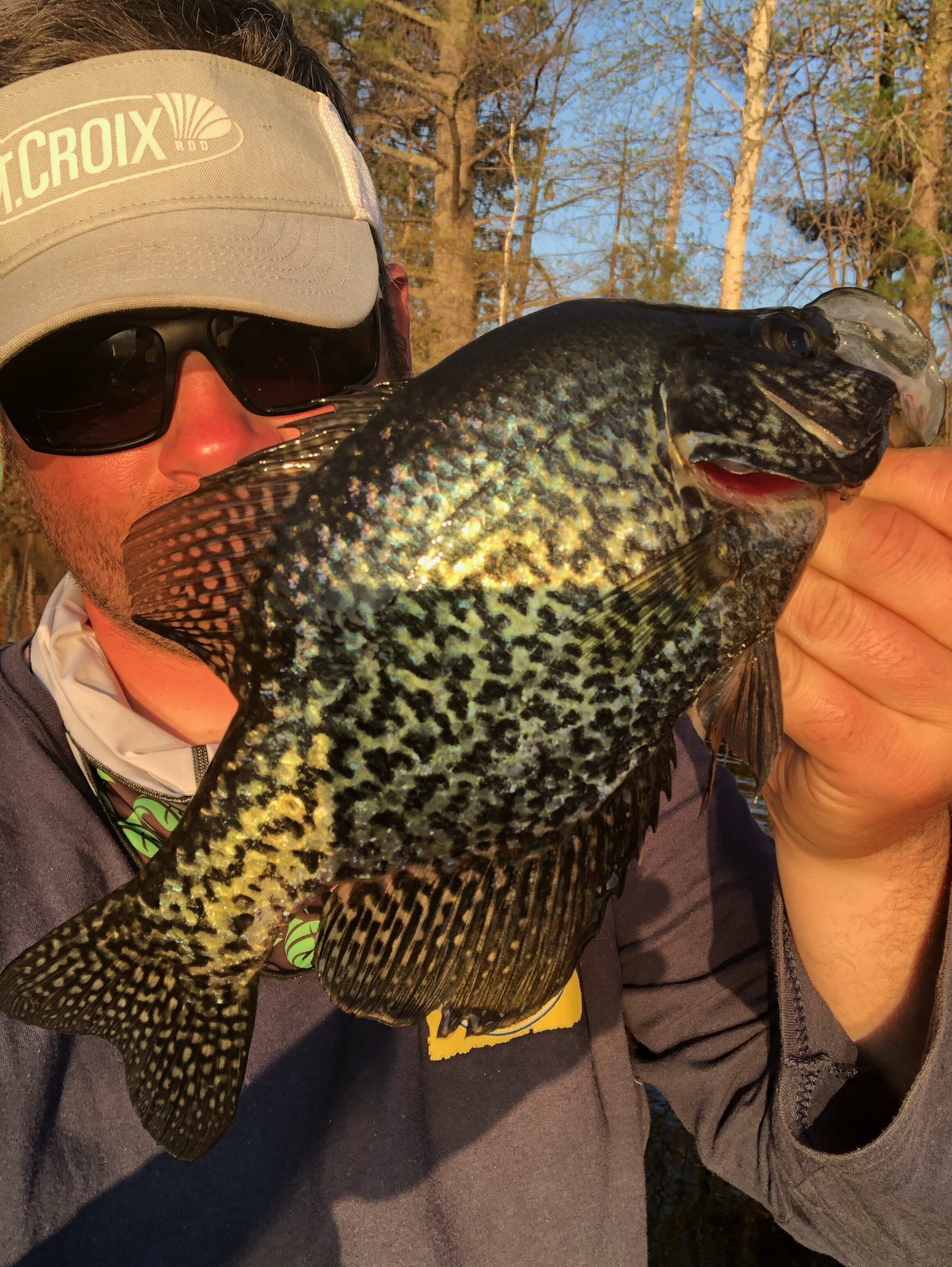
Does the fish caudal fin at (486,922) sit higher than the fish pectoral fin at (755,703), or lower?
lower

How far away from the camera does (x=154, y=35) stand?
8.59 ft

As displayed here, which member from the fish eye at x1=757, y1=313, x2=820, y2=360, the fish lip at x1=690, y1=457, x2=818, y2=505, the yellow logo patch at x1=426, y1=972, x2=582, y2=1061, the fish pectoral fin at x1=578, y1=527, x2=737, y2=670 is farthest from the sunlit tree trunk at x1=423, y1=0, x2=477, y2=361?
the fish pectoral fin at x1=578, y1=527, x2=737, y2=670

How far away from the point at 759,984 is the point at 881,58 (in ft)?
51.2

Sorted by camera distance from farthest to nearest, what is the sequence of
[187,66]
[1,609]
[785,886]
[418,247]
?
[418,247] → [1,609] → [187,66] → [785,886]

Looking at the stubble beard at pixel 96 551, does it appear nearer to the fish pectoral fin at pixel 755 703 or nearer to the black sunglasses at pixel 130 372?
the black sunglasses at pixel 130 372

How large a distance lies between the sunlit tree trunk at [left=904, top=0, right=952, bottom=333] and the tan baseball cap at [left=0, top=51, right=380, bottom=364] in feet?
42.2

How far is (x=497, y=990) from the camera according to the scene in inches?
56.2

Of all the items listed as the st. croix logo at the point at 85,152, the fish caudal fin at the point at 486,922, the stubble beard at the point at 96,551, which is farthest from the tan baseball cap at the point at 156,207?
the fish caudal fin at the point at 486,922

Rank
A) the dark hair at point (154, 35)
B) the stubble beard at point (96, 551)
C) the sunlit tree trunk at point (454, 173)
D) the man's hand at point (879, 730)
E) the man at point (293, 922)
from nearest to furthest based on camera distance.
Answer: the man's hand at point (879, 730)
the man at point (293, 922)
the stubble beard at point (96, 551)
the dark hair at point (154, 35)
the sunlit tree trunk at point (454, 173)

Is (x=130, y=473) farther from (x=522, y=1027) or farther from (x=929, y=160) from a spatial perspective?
(x=929, y=160)

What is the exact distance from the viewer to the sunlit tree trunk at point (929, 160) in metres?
12.8

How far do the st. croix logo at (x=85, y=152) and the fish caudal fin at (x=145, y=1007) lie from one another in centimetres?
171

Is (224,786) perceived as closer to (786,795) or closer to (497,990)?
(497,990)

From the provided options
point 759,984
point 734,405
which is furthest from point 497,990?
point 759,984
